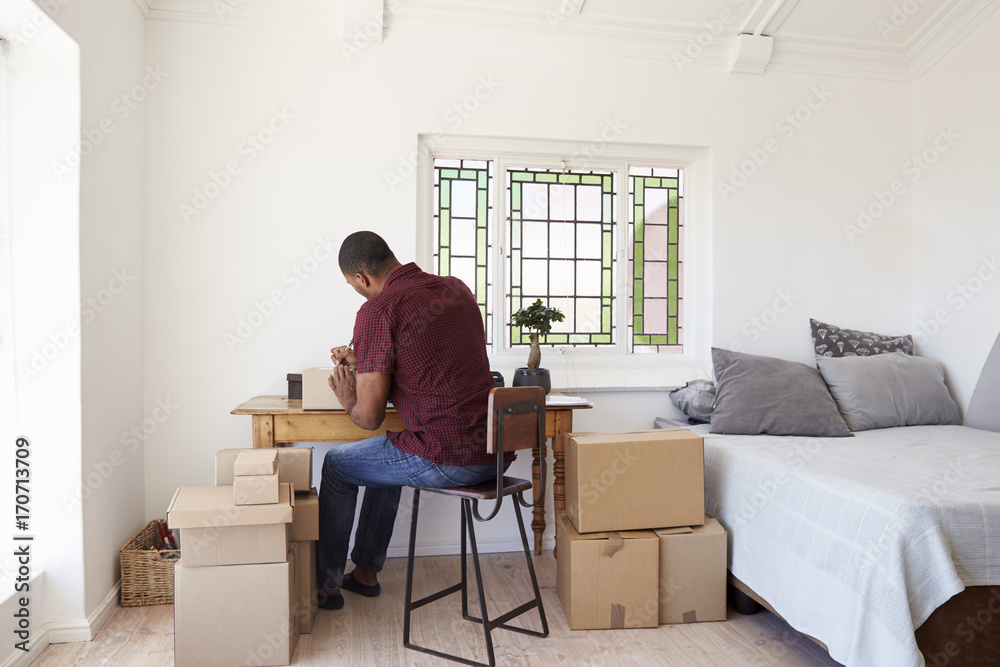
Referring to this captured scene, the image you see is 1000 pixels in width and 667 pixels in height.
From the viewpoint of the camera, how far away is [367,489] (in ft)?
8.68

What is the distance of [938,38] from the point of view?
11.1 ft

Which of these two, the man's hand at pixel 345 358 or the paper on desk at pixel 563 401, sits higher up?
the man's hand at pixel 345 358

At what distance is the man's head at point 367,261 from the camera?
7.81 feet

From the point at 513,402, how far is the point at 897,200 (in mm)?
2764

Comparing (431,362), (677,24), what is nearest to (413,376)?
(431,362)

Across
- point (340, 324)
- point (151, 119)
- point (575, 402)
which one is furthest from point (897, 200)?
point (151, 119)

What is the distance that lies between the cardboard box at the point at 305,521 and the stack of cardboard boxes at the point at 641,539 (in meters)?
0.93

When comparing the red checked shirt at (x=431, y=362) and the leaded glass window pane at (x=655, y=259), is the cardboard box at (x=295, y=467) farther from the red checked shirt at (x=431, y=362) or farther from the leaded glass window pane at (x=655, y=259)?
the leaded glass window pane at (x=655, y=259)

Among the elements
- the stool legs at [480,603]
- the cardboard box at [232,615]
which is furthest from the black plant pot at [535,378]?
the cardboard box at [232,615]

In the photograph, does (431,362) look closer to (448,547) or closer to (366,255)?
(366,255)

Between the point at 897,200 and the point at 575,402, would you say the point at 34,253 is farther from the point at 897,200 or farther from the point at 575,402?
the point at 897,200

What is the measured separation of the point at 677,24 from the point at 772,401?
75.8 inches

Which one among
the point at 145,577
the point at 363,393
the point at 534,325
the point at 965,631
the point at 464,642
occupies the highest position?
the point at 534,325

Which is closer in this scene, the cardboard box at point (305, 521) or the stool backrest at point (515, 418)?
the stool backrest at point (515, 418)
